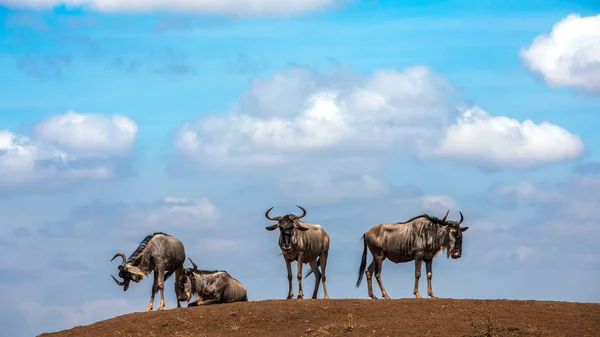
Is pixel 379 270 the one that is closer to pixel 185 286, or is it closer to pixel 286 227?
pixel 286 227

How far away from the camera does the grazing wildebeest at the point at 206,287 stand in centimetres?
3578

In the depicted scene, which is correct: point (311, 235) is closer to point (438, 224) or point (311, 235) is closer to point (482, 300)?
point (438, 224)

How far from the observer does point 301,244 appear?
3594cm

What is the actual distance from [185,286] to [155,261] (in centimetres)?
135

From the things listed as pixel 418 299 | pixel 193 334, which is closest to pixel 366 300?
pixel 418 299

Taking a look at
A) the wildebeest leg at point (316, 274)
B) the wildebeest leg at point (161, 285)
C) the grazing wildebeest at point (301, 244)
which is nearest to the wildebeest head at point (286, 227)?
the grazing wildebeest at point (301, 244)

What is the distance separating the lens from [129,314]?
33344 mm

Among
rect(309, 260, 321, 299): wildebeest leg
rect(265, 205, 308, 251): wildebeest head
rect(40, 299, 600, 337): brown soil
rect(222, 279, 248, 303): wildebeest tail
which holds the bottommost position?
rect(40, 299, 600, 337): brown soil

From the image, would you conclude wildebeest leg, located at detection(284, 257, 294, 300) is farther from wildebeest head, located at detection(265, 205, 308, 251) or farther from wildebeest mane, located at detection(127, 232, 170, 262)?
wildebeest mane, located at detection(127, 232, 170, 262)

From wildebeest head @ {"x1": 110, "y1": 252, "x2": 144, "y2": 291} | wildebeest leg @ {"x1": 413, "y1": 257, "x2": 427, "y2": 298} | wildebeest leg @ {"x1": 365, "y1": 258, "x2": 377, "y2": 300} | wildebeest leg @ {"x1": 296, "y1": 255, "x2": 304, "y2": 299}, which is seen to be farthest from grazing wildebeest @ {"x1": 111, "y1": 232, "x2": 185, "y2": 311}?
wildebeest leg @ {"x1": 413, "y1": 257, "x2": 427, "y2": 298}

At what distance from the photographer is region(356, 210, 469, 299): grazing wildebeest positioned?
3556cm

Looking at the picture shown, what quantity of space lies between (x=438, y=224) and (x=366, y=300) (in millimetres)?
4512

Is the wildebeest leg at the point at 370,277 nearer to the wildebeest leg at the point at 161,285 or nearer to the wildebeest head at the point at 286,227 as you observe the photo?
the wildebeest head at the point at 286,227

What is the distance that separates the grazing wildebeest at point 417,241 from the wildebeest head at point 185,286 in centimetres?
608
